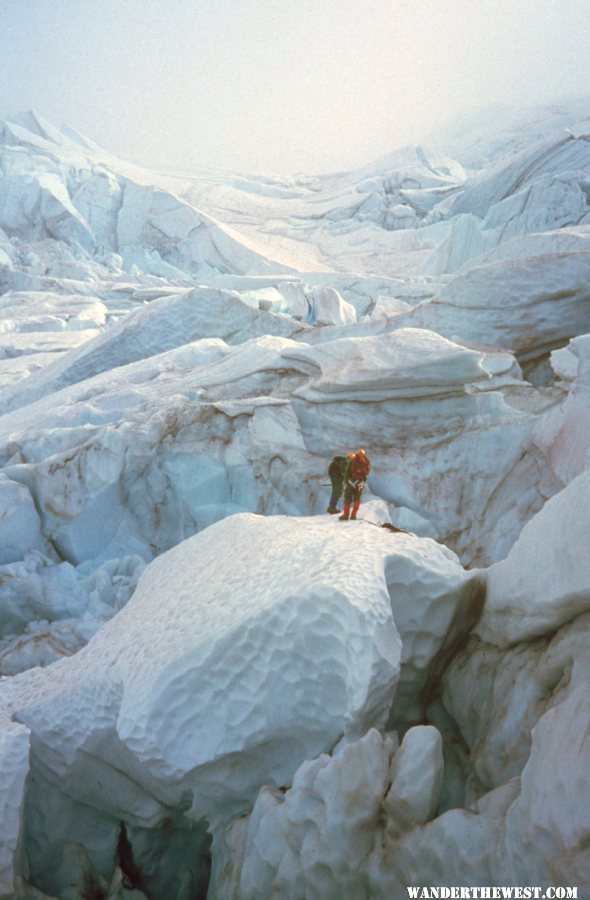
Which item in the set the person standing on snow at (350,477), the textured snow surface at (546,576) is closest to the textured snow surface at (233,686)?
the textured snow surface at (546,576)

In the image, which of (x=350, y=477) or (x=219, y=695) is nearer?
(x=219, y=695)

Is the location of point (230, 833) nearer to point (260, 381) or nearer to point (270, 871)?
Answer: point (270, 871)

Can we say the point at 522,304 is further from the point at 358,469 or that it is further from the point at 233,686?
the point at 233,686

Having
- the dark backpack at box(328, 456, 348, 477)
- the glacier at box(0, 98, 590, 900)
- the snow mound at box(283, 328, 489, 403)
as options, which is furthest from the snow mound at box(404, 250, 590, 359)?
the dark backpack at box(328, 456, 348, 477)

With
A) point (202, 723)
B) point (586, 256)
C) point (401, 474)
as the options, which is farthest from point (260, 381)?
point (202, 723)

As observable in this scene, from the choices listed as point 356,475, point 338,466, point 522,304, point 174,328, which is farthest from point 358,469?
point 174,328

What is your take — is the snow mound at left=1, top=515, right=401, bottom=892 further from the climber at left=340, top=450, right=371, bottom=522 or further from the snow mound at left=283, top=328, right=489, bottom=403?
the snow mound at left=283, top=328, right=489, bottom=403

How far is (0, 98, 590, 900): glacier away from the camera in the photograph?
255 cm

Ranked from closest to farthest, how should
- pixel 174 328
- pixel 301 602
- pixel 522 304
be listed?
pixel 301 602 → pixel 522 304 → pixel 174 328

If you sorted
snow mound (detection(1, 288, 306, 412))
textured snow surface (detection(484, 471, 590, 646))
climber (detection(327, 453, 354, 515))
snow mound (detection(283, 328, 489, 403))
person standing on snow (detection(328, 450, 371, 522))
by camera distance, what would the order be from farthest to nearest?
1. snow mound (detection(1, 288, 306, 412))
2. snow mound (detection(283, 328, 489, 403))
3. climber (detection(327, 453, 354, 515))
4. person standing on snow (detection(328, 450, 371, 522))
5. textured snow surface (detection(484, 471, 590, 646))

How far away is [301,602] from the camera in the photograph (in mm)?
3012

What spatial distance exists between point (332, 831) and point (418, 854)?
1.19 ft

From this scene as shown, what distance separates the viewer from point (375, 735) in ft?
8.56

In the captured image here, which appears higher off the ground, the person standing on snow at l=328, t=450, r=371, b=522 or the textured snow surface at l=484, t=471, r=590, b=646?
the textured snow surface at l=484, t=471, r=590, b=646
